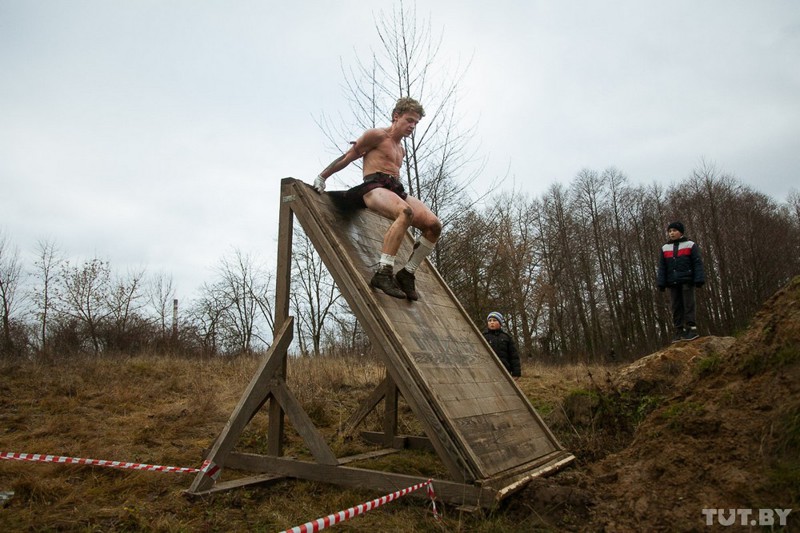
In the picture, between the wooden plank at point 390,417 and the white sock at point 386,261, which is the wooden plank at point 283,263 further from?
the wooden plank at point 390,417

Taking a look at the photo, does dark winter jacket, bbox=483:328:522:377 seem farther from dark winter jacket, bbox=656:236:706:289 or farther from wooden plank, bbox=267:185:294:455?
wooden plank, bbox=267:185:294:455

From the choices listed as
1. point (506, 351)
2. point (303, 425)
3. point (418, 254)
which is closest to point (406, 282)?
point (418, 254)

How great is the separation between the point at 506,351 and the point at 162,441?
4.48 m

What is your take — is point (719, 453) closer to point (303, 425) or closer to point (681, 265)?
point (303, 425)

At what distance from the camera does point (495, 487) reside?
3.16m

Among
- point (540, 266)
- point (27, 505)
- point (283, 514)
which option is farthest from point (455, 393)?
point (540, 266)

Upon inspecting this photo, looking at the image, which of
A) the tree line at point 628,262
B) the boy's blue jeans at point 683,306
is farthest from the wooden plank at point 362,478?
the tree line at point 628,262

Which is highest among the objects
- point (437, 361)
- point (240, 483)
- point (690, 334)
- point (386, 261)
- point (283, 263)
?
point (283, 263)

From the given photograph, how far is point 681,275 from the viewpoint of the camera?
6.69 m

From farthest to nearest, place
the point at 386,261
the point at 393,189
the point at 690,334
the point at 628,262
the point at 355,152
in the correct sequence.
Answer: the point at 628,262 → the point at 690,334 → the point at 355,152 → the point at 393,189 → the point at 386,261

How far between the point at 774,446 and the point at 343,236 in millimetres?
3259

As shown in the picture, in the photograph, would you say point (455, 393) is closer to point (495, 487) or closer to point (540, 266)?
point (495, 487)

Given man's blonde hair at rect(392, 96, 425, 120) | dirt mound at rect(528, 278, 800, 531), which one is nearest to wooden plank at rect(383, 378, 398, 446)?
dirt mound at rect(528, 278, 800, 531)

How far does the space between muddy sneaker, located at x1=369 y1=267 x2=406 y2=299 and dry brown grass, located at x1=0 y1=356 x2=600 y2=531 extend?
1521mm
